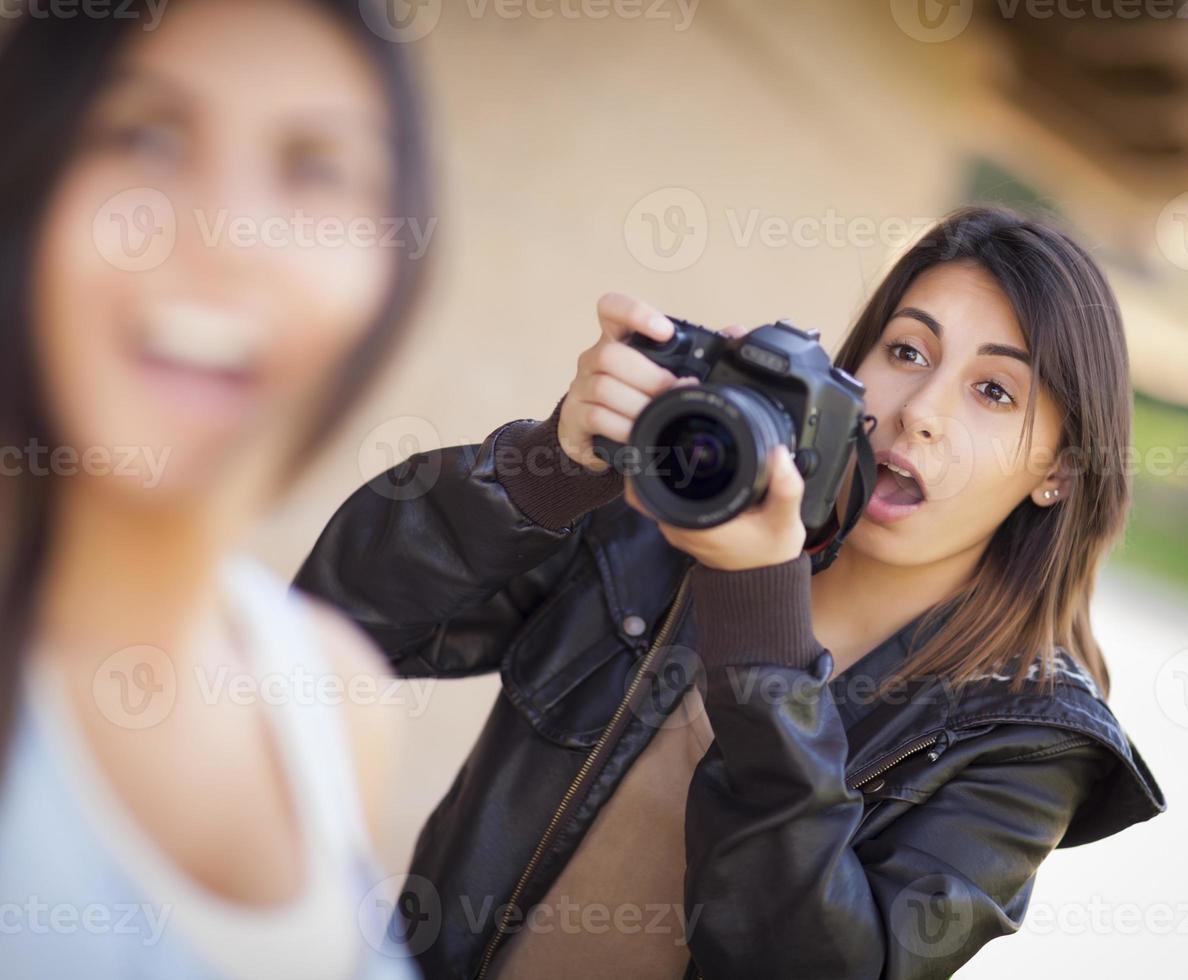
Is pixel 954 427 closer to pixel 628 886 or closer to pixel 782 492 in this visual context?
pixel 782 492

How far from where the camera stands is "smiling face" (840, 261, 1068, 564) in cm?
96

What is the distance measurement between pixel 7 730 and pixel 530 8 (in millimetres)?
1596

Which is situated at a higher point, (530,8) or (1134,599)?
(530,8)

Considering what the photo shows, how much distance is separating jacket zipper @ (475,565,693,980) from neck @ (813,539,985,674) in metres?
0.18

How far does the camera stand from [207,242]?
738 mm

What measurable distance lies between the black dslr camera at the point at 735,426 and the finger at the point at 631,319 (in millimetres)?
10

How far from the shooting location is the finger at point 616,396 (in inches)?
32.5

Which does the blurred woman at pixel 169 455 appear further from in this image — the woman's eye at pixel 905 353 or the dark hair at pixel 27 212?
the woman's eye at pixel 905 353

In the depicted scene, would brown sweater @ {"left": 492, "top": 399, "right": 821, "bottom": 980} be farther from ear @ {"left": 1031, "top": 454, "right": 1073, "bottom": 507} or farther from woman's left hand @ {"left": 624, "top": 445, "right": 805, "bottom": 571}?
ear @ {"left": 1031, "top": 454, "right": 1073, "bottom": 507}

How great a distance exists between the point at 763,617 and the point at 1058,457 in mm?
395

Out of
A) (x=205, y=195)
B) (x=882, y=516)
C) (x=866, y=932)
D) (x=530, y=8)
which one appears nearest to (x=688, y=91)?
(x=530, y=8)

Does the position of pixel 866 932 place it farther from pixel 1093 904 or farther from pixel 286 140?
pixel 1093 904

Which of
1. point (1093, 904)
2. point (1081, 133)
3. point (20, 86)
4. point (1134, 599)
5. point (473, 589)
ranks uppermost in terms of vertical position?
point (1081, 133)

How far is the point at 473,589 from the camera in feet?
2.99
